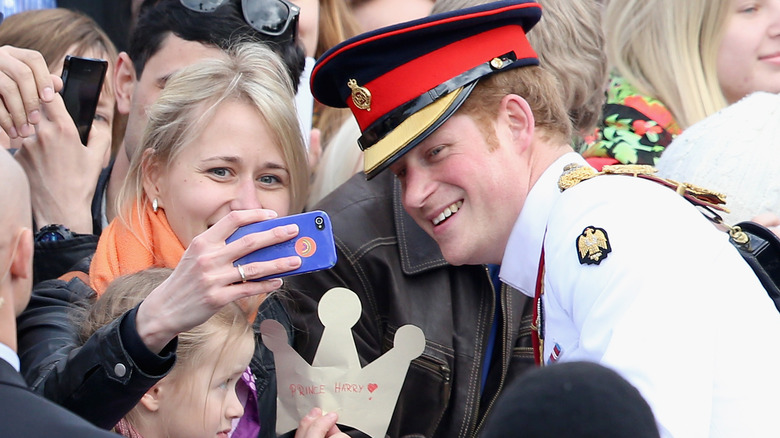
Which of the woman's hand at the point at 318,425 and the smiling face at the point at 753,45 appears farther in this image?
the smiling face at the point at 753,45

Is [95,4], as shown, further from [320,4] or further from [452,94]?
[452,94]

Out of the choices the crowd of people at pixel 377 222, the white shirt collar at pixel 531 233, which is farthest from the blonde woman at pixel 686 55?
the white shirt collar at pixel 531 233

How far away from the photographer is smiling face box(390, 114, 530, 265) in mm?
2924

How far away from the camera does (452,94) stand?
2891 mm

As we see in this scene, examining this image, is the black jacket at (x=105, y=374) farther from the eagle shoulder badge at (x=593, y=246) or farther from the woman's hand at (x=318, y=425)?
the eagle shoulder badge at (x=593, y=246)

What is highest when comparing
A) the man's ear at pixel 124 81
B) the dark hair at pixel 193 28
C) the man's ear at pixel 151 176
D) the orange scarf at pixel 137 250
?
the dark hair at pixel 193 28

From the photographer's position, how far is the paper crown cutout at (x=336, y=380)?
2.73m

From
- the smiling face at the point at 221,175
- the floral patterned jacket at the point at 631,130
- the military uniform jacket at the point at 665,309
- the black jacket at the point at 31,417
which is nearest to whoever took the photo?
the black jacket at the point at 31,417

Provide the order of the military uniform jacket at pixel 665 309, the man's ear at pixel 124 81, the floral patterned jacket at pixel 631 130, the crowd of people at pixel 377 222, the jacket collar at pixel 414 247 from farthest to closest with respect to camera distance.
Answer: the floral patterned jacket at pixel 631 130, the man's ear at pixel 124 81, the jacket collar at pixel 414 247, the crowd of people at pixel 377 222, the military uniform jacket at pixel 665 309

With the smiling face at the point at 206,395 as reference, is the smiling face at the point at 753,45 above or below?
above

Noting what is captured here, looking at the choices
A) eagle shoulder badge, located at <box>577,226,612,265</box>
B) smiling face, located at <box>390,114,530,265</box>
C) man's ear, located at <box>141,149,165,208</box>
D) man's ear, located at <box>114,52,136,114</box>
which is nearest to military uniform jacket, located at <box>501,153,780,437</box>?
eagle shoulder badge, located at <box>577,226,612,265</box>

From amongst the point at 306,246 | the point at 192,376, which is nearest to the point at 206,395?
the point at 192,376

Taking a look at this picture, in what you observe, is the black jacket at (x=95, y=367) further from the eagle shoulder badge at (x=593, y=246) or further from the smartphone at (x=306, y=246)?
the eagle shoulder badge at (x=593, y=246)

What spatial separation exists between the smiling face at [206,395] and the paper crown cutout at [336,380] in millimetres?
104
